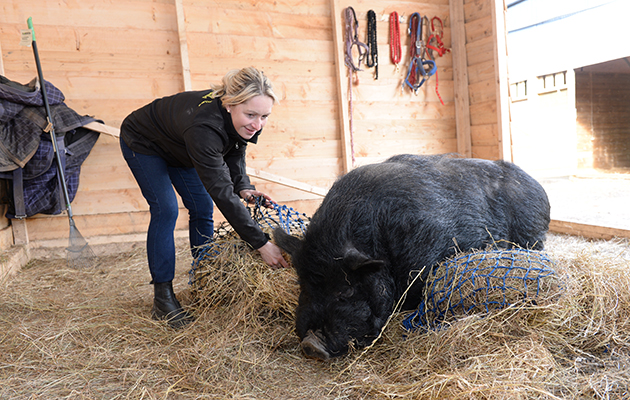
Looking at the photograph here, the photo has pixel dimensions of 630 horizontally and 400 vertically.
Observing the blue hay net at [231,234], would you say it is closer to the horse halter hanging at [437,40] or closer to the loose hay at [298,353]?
the loose hay at [298,353]

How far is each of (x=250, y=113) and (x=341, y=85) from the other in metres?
3.25

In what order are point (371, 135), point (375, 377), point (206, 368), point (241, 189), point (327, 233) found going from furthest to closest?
1. point (371, 135)
2. point (241, 189)
3. point (327, 233)
4. point (206, 368)
5. point (375, 377)

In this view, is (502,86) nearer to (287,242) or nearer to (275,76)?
(275,76)

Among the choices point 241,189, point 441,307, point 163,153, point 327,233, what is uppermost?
point 163,153

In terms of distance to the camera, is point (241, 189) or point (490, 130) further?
point (490, 130)

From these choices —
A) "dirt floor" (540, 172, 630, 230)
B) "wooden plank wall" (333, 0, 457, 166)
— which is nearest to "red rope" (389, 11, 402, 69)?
"wooden plank wall" (333, 0, 457, 166)

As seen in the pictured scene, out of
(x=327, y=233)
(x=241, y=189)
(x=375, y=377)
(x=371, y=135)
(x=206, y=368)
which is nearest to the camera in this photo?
(x=375, y=377)

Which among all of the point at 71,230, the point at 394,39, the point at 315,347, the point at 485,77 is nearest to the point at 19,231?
the point at 71,230

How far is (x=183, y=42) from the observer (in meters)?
4.83

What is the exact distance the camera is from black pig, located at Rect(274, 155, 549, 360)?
7.02ft

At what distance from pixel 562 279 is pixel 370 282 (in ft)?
3.18

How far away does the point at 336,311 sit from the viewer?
212cm

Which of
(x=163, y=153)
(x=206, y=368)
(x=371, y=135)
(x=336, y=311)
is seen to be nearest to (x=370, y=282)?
(x=336, y=311)

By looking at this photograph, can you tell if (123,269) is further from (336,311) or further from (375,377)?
(375,377)
